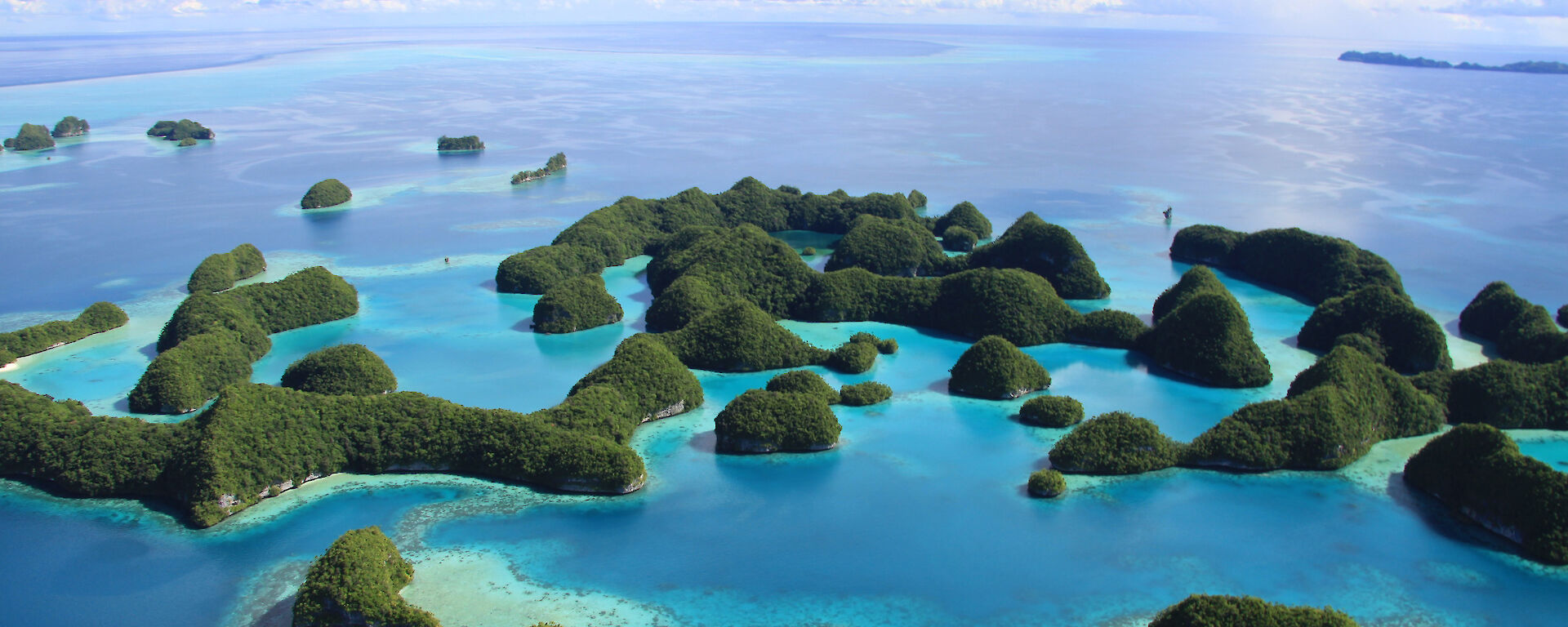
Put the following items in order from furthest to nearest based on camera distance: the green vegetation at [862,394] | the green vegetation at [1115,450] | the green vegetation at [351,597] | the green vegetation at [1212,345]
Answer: the green vegetation at [1212,345] < the green vegetation at [862,394] < the green vegetation at [1115,450] < the green vegetation at [351,597]

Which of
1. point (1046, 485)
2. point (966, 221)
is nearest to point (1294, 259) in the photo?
point (966, 221)

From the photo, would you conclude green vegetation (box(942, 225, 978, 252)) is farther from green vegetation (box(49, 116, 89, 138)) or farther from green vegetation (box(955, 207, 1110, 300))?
green vegetation (box(49, 116, 89, 138))

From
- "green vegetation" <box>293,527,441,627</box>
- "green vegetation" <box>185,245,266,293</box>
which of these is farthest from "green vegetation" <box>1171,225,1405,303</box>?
"green vegetation" <box>185,245,266,293</box>

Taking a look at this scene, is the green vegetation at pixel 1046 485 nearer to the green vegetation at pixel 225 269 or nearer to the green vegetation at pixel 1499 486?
the green vegetation at pixel 1499 486

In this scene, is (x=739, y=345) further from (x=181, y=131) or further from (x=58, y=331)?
(x=181, y=131)

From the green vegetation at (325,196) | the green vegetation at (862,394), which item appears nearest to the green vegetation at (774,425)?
the green vegetation at (862,394)

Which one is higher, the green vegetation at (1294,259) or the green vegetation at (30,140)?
the green vegetation at (30,140)
